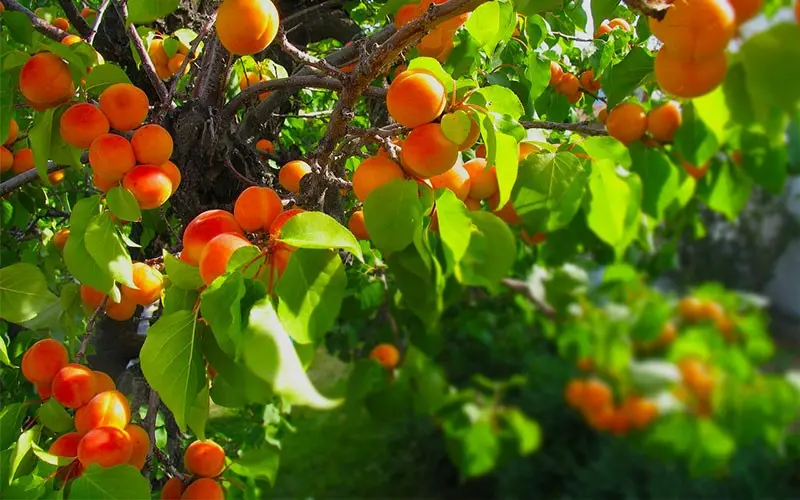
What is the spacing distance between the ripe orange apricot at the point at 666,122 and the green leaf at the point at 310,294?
1.18 ft

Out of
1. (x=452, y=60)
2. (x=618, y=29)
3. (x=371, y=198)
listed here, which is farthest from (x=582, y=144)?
(x=618, y=29)

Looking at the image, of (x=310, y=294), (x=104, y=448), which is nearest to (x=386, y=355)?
(x=310, y=294)

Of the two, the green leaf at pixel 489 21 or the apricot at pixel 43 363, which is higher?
the green leaf at pixel 489 21

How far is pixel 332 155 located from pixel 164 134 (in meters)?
0.24

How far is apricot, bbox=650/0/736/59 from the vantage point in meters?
0.44

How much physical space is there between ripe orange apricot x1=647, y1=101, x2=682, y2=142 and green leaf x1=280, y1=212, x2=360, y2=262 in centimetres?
34

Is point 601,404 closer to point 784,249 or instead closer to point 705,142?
point 784,249

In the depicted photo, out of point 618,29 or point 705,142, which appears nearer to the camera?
point 705,142

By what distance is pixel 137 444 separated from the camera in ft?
2.78

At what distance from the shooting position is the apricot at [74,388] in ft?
2.90

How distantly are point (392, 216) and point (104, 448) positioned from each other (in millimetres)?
481

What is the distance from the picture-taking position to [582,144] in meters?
0.65

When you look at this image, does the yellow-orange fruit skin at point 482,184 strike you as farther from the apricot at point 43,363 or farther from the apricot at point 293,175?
the apricot at point 43,363

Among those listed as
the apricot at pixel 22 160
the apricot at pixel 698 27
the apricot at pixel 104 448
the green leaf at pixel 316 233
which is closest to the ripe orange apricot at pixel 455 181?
the green leaf at pixel 316 233
